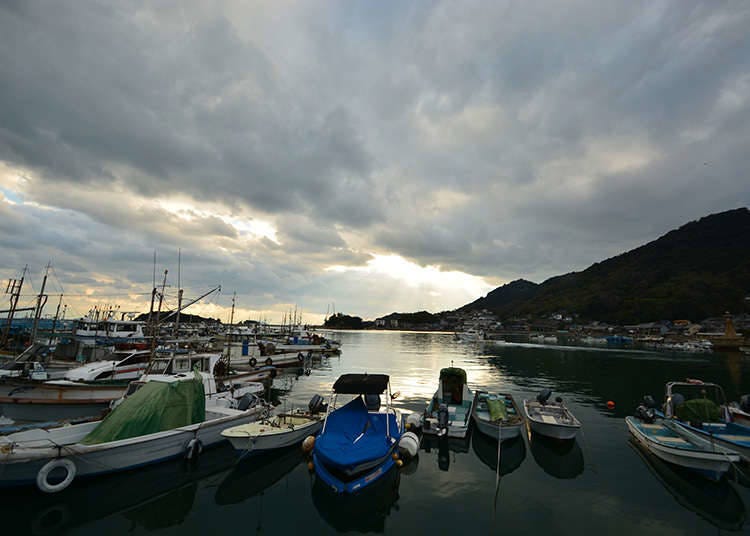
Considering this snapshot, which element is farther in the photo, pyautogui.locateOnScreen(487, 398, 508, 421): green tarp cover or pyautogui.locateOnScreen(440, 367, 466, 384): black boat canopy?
pyautogui.locateOnScreen(440, 367, 466, 384): black boat canopy

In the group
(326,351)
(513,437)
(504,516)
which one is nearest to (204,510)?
Result: (504,516)

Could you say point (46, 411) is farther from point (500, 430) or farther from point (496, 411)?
point (496, 411)

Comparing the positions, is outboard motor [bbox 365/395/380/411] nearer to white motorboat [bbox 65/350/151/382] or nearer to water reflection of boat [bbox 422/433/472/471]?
water reflection of boat [bbox 422/433/472/471]

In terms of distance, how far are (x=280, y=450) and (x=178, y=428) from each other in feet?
15.6

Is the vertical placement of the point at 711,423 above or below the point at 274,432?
below

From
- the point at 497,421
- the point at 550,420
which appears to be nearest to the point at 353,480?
the point at 497,421

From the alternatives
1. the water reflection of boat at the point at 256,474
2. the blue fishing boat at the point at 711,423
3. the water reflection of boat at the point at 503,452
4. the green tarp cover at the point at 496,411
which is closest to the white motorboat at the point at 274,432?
the water reflection of boat at the point at 256,474

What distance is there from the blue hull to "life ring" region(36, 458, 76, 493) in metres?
8.25

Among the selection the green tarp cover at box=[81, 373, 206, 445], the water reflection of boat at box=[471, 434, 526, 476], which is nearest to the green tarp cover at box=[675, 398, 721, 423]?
the water reflection of boat at box=[471, 434, 526, 476]

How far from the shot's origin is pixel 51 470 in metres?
11.6

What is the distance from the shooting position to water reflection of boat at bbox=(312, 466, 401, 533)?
10.8m

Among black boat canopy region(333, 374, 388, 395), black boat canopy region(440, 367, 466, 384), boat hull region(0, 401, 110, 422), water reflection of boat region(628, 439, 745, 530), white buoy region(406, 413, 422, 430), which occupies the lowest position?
water reflection of boat region(628, 439, 745, 530)

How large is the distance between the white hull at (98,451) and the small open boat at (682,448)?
20.2m

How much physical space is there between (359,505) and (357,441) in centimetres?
218
